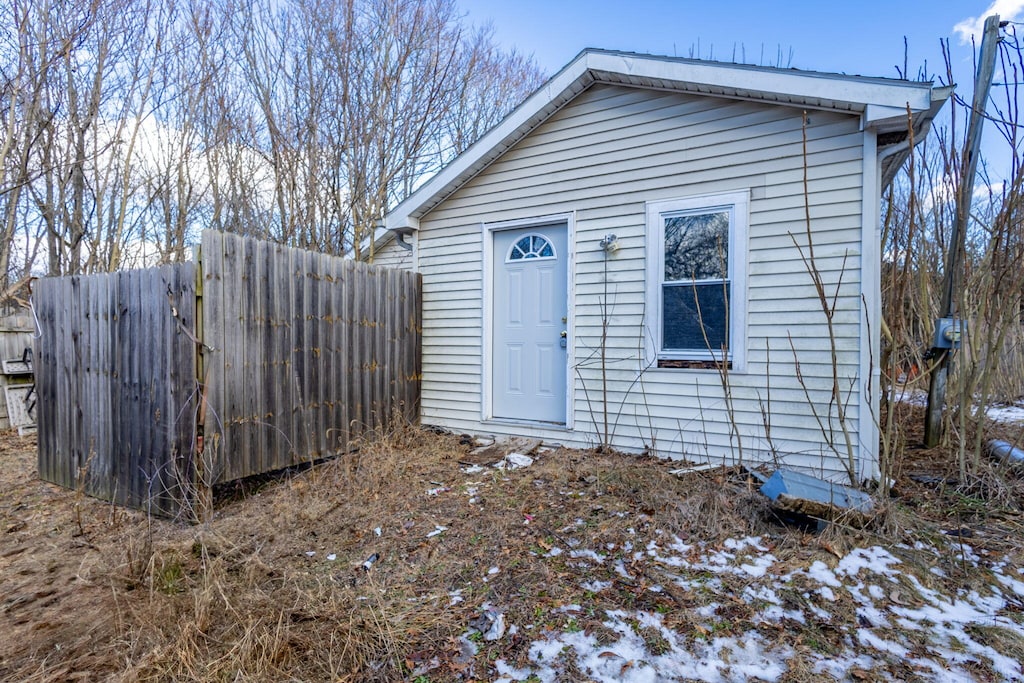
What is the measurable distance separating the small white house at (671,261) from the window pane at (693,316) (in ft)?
0.04

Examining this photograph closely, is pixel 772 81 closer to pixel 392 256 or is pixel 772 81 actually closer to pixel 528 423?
pixel 528 423

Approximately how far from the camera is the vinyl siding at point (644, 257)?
160 inches

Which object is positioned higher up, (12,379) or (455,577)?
(12,379)

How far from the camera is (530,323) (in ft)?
18.2

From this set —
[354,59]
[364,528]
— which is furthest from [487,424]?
[354,59]

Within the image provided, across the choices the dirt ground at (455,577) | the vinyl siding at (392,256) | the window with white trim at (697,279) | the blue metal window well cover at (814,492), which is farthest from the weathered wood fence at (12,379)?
the blue metal window well cover at (814,492)

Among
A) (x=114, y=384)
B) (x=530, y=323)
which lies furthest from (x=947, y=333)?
(x=114, y=384)

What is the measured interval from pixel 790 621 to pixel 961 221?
3.44 meters

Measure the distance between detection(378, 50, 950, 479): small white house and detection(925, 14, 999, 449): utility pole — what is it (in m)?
0.53

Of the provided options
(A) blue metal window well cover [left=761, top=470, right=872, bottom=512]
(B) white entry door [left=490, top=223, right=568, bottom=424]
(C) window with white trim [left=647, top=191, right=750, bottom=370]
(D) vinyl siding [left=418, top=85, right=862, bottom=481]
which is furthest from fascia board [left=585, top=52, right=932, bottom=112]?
(A) blue metal window well cover [left=761, top=470, right=872, bottom=512]

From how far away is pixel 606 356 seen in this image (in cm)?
499

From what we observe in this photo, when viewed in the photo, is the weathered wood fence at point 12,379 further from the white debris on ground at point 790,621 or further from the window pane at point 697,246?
the window pane at point 697,246

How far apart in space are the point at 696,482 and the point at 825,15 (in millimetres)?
6555

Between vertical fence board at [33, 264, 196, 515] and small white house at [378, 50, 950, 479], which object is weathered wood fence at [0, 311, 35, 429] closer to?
vertical fence board at [33, 264, 196, 515]
